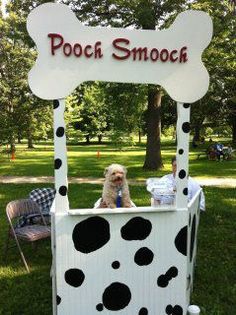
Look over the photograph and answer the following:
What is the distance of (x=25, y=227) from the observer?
777 centimetres

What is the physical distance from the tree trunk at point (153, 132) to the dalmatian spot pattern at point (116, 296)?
53.7 ft

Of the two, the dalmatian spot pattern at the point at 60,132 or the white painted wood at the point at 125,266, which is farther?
the white painted wood at the point at 125,266

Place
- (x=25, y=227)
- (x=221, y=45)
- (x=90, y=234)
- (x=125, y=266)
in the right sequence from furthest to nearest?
1. (x=221, y=45)
2. (x=25, y=227)
3. (x=125, y=266)
4. (x=90, y=234)

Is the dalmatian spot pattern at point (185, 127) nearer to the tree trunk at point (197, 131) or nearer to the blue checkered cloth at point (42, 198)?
the blue checkered cloth at point (42, 198)

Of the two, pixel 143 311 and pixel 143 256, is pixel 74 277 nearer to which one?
pixel 143 256

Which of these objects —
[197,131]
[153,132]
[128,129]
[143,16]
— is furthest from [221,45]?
[197,131]

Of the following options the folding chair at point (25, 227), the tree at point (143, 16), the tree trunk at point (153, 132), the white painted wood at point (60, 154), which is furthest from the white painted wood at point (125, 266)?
the tree trunk at point (153, 132)

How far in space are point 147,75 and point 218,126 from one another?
91.2ft

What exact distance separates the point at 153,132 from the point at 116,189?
15588mm

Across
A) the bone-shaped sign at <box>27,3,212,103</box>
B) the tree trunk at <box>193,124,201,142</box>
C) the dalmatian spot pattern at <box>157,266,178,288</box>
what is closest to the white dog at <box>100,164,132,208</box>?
the dalmatian spot pattern at <box>157,266,178,288</box>

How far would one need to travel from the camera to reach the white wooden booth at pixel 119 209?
469cm

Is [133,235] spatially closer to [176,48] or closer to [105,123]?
[176,48]

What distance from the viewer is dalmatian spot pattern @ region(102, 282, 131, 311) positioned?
4996mm

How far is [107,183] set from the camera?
237 inches
